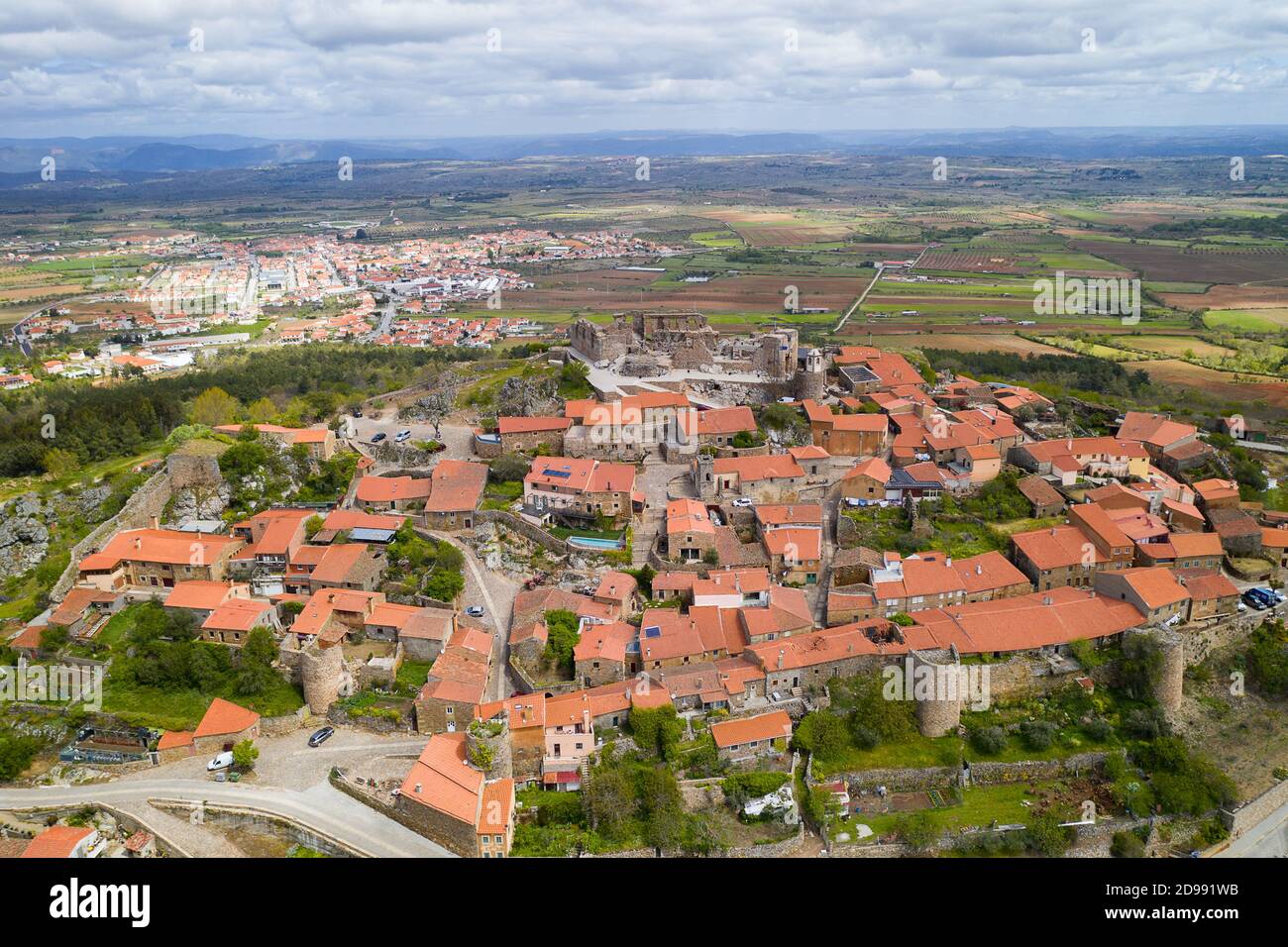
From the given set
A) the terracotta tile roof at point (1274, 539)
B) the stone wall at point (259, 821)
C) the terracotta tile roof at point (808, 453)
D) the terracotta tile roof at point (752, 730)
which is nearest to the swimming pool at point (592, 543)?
the terracotta tile roof at point (808, 453)

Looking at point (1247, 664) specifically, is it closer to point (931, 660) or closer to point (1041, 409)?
point (931, 660)

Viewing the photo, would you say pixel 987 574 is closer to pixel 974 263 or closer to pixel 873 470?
pixel 873 470

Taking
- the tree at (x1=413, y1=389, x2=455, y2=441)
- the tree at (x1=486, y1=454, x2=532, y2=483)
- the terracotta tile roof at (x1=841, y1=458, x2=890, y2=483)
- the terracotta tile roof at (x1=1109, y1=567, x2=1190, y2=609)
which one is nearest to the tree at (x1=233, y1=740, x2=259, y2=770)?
the tree at (x1=486, y1=454, x2=532, y2=483)

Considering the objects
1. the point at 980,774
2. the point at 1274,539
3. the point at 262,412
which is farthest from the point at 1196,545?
the point at 262,412

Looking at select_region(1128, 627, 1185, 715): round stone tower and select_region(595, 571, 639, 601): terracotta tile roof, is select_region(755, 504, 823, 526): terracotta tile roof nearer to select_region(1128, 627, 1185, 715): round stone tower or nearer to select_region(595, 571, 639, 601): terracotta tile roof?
select_region(595, 571, 639, 601): terracotta tile roof

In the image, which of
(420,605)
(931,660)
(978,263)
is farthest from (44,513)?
(978,263)

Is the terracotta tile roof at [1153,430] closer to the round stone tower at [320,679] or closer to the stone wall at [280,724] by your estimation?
the round stone tower at [320,679]
